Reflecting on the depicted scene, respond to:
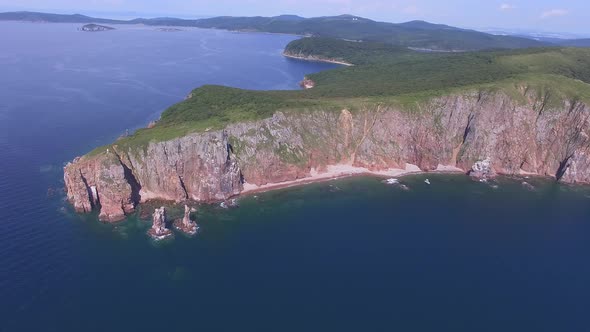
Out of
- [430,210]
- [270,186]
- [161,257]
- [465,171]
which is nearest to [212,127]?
[270,186]

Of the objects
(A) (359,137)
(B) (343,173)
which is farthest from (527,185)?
(B) (343,173)

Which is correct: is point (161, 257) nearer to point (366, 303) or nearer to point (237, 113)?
point (366, 303)

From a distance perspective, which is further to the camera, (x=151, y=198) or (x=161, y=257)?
(x=151, y=198)

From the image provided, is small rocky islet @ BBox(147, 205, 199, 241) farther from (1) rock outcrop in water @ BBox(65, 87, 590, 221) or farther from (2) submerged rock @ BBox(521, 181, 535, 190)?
(2) submerged rock @ BBox(521, 181, 535, 190)

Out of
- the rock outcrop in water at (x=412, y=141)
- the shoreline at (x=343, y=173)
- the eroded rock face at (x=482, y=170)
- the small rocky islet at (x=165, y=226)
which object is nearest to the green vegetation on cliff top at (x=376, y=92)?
the rock outcrop in water at (x=412, y=141)

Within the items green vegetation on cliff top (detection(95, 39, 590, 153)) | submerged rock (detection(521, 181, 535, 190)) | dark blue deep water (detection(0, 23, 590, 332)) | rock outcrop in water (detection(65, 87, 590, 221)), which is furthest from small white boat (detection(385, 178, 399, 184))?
submerged rock (detection(521, 181, 535, 190))

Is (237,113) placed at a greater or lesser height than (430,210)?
greater

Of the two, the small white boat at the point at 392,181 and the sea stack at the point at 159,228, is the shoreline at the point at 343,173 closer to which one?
the small white boat at the point at 392,181
